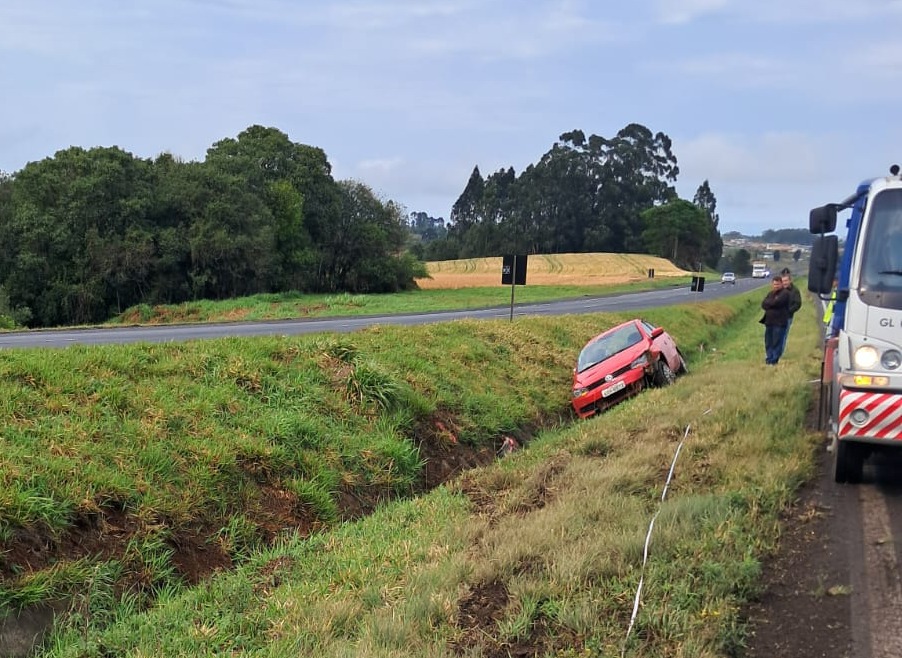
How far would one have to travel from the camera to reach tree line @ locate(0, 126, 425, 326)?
129 feet

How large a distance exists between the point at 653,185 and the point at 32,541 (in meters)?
139

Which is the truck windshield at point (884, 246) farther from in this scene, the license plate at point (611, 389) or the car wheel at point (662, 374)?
the car wheel at point (662, 374)

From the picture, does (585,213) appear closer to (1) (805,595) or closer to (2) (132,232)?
(2) (132,232)

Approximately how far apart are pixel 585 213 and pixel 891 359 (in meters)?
122

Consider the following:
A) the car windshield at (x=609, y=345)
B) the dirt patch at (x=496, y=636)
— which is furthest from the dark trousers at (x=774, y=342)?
the dirt patch at (x=496, y=636)

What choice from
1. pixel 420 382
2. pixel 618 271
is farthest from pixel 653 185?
pixel 420 382

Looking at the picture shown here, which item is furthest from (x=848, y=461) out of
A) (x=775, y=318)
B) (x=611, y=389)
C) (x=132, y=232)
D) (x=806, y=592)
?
(x=132, y=232)

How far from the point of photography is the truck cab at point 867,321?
547 cm

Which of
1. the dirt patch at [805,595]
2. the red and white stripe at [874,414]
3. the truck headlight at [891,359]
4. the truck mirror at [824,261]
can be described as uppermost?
the truck mirror at [824,261]

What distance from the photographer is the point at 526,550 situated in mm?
4648

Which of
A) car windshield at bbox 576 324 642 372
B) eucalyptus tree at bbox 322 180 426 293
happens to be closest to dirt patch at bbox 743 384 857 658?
car windshield at bbox 576 324 642 372

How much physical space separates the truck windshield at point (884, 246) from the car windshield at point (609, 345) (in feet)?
23.2

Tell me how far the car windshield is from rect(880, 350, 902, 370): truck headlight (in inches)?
292

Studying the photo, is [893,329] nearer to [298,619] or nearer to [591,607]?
[591,607]
